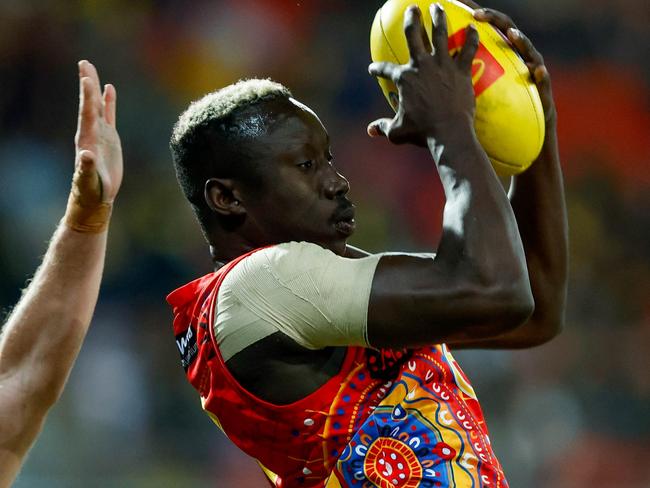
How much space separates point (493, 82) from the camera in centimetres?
249

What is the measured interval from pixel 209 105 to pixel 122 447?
159 inches

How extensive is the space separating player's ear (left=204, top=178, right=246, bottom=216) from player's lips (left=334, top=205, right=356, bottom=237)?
0.83 feet

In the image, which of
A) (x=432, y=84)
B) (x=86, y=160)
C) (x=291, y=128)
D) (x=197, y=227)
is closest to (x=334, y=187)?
(x=291, y=128)

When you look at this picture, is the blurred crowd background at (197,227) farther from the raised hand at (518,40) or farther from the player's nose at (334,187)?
the raised hand at (518,40)

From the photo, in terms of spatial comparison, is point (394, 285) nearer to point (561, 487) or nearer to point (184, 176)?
point (184, 176)

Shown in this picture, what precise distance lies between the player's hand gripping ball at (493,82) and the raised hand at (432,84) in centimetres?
6

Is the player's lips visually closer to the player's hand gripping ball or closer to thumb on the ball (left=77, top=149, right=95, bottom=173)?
the player's hand gripping ball

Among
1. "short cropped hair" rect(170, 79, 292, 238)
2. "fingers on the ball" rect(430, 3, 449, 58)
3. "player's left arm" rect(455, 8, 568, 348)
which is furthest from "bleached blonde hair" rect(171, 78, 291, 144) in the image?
"player's left arm" rect(455, 8, 568, 348)

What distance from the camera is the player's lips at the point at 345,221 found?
2.63 m

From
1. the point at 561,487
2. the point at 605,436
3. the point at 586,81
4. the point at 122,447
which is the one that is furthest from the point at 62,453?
the point at 586,81

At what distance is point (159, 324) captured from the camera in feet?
22.7

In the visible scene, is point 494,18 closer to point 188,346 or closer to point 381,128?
point 381,128

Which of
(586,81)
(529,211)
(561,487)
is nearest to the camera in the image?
(529,211)

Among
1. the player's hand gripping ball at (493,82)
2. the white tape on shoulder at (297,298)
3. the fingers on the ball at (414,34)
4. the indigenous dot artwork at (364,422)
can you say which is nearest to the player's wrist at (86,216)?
the indigenous dot artwork at (364,422)
